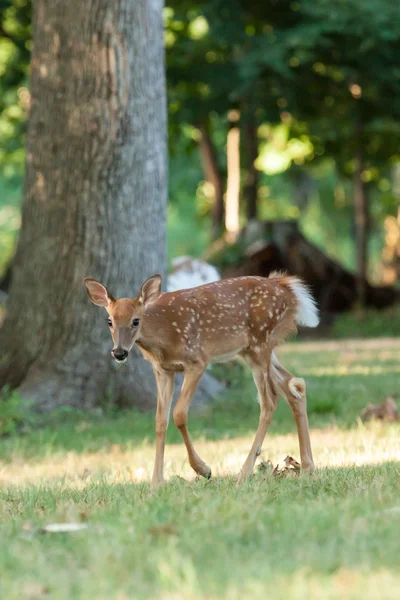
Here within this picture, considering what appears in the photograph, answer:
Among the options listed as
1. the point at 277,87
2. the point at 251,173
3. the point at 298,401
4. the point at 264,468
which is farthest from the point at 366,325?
the point at 264,468

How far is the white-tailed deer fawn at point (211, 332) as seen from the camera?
7.02m

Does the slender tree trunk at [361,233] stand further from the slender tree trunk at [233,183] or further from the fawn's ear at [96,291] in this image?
the fawn's ear at [96,291]

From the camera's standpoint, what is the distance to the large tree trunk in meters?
11.2

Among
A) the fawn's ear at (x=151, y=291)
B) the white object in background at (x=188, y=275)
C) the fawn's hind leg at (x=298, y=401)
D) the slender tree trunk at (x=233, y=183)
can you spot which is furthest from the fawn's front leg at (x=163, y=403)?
the slender tree trunk at (x=233, y=183)

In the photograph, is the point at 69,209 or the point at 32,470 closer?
the point at 32,470

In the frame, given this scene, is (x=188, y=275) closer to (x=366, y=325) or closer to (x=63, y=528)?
(x=63, y=528)

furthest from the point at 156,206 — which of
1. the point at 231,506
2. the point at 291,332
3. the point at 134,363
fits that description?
the point at 231,506

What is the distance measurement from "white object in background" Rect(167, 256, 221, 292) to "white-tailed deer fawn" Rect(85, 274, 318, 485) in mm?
5353

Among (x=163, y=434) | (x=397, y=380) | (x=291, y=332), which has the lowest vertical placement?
(x=397, y=380)

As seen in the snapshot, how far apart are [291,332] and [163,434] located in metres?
1.17

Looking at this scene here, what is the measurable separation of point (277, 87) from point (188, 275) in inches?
326

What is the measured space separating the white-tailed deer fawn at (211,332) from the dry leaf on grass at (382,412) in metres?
2.66

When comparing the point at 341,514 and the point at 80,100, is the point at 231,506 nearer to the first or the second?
the point at 341,514

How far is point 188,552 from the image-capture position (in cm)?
436
